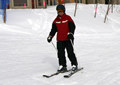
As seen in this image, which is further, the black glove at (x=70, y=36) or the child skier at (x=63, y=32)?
the child skier at (x=63, y=32)

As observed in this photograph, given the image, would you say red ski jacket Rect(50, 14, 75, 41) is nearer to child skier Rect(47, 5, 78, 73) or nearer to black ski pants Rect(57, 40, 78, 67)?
child skier Rect(47, 5, 78, 73)

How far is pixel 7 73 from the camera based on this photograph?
5473 millimetres

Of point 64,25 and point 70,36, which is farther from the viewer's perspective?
point 64,25

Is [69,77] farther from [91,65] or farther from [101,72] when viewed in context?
[91,65]

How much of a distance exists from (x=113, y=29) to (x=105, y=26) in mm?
1033

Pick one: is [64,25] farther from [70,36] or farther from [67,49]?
[67,49]

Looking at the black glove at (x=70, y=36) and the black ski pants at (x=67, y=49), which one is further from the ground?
the black glove at (x=70, y=36)

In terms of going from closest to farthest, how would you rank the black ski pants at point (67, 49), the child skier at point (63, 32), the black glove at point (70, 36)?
the black glove at point (70, 36)
the child skier at point (63, 32)
the black ski pants at point (67, 49)

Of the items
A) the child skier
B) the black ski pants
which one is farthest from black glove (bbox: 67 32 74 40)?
the black ski pants

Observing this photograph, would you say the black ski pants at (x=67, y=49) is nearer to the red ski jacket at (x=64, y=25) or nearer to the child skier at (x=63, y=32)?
the child skier at (x=63, y=32)

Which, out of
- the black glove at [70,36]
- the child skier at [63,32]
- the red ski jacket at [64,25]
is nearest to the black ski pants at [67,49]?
the child skier at [63,32]

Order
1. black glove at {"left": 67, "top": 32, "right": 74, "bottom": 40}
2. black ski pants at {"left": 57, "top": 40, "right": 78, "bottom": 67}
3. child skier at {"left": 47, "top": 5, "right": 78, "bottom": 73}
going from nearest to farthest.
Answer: black glove at {"left": 67, "top": 32, "right": 74, "bottom": 40} → child skier at {"left": 47, "top": 5, "right": 78, "bottom": 73} → black ski pants at {"left": 57, "top": 40, "right": 78, "bottom": 67}

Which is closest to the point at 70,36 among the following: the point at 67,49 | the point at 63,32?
the point at 63,32

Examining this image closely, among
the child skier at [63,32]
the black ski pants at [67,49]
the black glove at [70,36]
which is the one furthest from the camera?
the black ski pants at [67,49]
